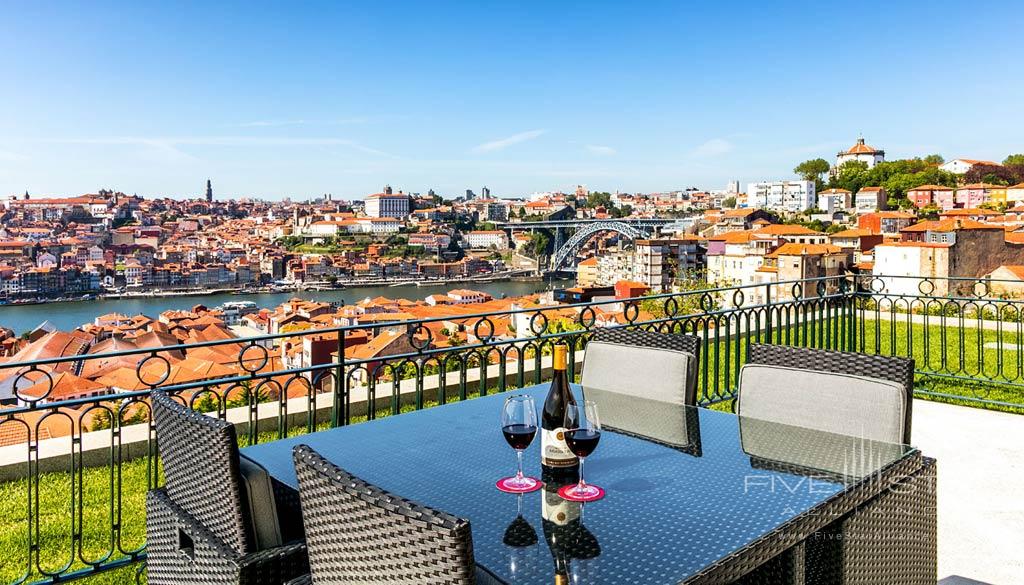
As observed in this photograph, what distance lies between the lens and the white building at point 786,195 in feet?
298

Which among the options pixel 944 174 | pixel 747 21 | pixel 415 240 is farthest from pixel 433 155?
pixel 944 174

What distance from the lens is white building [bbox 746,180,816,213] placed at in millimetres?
90750

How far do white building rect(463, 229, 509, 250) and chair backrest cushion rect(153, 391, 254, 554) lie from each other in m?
64.6

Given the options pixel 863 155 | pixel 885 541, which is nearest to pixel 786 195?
pixel 863 155

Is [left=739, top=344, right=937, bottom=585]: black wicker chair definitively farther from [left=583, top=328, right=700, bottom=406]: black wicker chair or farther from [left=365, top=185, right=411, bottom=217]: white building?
[left=365, top=185, right=411, bottom=217]: white building

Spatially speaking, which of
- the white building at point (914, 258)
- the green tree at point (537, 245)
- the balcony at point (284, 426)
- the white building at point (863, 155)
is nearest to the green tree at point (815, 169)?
the white building at point (863, 155)

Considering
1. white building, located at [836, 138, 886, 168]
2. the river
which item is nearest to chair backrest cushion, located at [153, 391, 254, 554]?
the river

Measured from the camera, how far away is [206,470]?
1.43 m

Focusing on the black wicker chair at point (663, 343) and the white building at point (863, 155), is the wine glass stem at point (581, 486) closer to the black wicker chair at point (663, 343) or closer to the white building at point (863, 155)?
the black wicker chair at point (663, 343)

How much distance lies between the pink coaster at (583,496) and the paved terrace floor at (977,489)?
177 centimetres

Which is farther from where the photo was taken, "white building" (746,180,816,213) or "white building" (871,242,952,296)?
"white building" (746,180,816,213)

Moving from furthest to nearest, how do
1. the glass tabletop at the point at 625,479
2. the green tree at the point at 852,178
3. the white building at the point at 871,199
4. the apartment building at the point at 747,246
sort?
1. the green tree at the point at 852,178
2. the white building at the point at 871,199
3. the apartment building at the point at 747,246
4. the glass tabletop at the point at 625,479

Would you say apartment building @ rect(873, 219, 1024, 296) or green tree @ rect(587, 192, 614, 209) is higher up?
green tree @ rect(587, 192, 614, 209)

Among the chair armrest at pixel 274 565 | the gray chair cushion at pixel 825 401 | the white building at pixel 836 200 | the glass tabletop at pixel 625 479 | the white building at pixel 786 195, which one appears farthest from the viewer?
the white building at pixel 786 195
